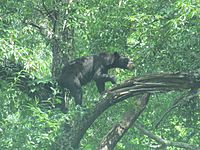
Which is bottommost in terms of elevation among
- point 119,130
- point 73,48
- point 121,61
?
point 119,130

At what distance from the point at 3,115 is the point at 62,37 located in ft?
4.88

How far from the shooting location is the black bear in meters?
6.78

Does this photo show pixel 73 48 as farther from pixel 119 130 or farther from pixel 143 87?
pixel 143 87

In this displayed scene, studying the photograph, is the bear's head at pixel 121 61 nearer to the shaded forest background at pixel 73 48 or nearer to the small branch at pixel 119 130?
the shaded forest background at pixel 73 48

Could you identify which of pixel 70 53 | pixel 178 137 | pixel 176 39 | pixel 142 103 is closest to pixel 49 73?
pixel 70 53

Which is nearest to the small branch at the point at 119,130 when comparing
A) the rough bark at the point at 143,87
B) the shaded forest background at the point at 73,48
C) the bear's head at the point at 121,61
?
the shaded forest background at the point at 73,48

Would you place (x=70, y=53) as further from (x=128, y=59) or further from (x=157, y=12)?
(x=157, y=12)

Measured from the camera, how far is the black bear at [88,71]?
678cm

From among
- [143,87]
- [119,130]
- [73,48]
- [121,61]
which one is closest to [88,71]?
[73,48]

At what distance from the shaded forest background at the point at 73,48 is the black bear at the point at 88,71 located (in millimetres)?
137

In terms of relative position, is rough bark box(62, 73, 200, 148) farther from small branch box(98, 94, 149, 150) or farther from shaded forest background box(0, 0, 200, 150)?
small branch box(98, 94, 149, 150)

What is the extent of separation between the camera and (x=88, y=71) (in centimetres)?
725

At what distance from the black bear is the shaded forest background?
0.45ft

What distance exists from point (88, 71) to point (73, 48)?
1.45 ft
